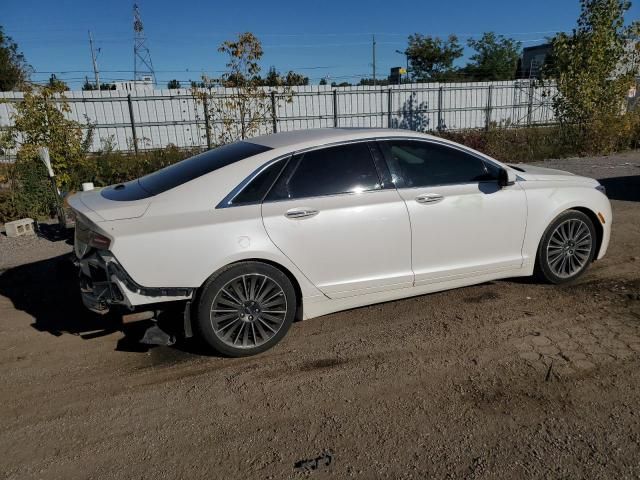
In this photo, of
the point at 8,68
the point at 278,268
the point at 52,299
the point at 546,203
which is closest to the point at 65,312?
the point at 52,299

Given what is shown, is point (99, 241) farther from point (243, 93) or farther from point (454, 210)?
point (243, 93)

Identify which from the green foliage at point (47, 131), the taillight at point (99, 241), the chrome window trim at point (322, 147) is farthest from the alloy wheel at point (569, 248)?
the green foliage at point (47, 131)

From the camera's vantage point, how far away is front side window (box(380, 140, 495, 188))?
4336 mm

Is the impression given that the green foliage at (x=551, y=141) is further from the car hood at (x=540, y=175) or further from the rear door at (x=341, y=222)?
→ the rear door at (x=341, y=222)

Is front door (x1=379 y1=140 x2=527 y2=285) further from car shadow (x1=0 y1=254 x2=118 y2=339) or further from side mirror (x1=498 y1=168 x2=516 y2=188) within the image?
car shadow (x1=0 y1=254 x2=118 y2=339)

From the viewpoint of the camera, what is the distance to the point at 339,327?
4.45m

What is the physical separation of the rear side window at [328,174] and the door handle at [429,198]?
0.37 m

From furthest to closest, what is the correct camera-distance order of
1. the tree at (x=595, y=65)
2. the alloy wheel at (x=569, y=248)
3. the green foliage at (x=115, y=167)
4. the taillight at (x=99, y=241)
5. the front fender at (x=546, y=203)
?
the tree at (x=595, y=65), the green foliage at (x=115, y=167), the alloy wheel at (x=569, y=248), the front fender at (x=546, y=203), the taillight at (x=99, y=241)

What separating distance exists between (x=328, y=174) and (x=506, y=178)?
5.32ft

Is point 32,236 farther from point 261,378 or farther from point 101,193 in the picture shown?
point 261,378

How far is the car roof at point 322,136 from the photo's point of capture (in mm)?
4194

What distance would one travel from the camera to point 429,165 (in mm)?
4457

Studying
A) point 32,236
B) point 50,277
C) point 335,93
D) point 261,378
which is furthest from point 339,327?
point 335,93

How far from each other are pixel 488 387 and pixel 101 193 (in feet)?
11.2
